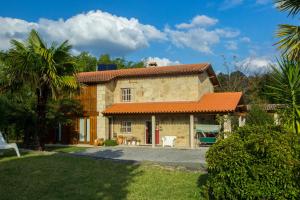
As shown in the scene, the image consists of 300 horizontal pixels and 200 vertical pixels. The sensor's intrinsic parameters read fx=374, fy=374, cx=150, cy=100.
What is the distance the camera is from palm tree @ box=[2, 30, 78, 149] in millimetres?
18500

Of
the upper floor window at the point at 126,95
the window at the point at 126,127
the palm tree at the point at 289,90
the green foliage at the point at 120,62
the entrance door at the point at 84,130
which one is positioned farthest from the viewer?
the green foliage at the point at 120,62

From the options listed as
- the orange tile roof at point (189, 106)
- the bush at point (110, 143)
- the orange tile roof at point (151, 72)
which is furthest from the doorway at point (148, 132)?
the orange tile roof at point (151, 72)

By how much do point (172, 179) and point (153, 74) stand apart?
1876 cm

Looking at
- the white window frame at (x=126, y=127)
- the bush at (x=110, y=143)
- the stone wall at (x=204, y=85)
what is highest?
the stone wall at (x=204, y=85)

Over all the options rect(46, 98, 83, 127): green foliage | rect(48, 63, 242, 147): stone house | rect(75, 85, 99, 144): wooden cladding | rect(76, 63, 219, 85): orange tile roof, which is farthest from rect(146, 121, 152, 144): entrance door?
rect(46, 98, 83, 127): green foliage

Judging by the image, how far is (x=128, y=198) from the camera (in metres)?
8.57

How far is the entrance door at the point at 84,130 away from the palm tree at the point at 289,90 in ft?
71.9

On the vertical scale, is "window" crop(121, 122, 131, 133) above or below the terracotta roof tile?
below

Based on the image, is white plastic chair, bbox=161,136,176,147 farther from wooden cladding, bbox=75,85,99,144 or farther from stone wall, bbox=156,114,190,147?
wooden cladding, bbox=75,85,99,144

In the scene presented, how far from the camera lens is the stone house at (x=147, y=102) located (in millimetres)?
27641

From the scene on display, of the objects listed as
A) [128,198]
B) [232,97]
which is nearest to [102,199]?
[128,198]

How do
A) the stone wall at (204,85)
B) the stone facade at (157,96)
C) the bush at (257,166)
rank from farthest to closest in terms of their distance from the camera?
the stone wall at (204,85) → the stone facade at (157,96) → the bush at (257,166)

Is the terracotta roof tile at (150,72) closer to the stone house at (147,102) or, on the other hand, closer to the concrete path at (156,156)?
the stone house at (147,102)

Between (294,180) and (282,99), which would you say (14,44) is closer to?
(282,99)
